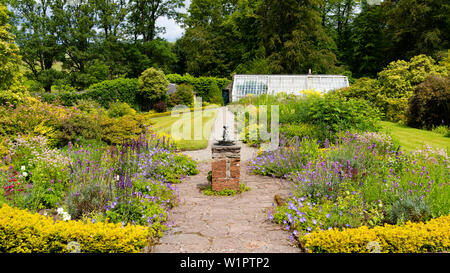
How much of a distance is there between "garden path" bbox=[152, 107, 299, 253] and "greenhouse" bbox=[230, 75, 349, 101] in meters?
16.7

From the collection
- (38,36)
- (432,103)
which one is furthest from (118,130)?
(38,36)

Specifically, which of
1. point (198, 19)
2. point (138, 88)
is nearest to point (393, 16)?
point (198, 19)

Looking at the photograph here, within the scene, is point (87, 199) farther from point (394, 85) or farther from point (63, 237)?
point (394, 85)

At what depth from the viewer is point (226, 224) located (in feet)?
15.4

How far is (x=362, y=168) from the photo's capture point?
600 cm

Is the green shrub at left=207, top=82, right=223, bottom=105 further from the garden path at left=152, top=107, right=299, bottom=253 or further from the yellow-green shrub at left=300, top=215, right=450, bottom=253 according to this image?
the yellow-green shrub at left=300, top=215, right=450, bottom=253

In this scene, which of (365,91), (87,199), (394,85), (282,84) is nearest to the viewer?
(87,199)

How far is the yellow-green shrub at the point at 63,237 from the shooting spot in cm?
367

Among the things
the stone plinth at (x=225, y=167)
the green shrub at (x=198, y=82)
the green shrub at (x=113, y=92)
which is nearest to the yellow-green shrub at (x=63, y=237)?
the stone plinth at (x=225, y=167)

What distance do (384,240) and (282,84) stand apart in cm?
2055

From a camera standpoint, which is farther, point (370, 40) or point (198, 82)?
point (370, 40)

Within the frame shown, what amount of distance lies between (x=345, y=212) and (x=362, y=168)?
1769mm
